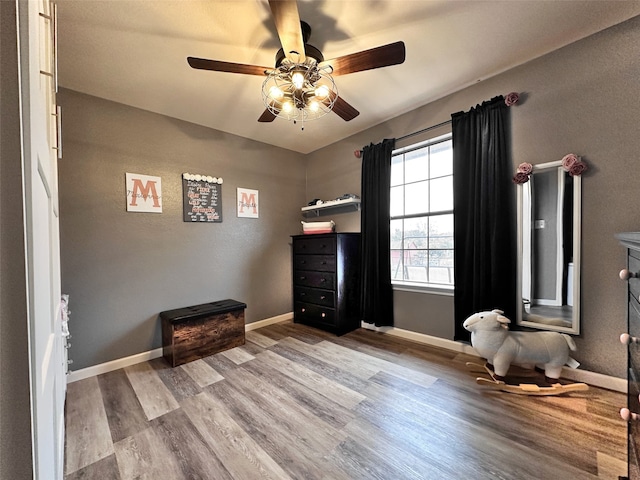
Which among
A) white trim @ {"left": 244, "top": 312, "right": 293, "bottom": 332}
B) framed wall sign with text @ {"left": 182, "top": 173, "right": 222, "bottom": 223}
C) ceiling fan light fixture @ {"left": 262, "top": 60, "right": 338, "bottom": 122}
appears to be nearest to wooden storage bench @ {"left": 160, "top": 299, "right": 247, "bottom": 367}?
white trim @ {"left": 244, "top": 312, "right": 293, "bottom": 332}

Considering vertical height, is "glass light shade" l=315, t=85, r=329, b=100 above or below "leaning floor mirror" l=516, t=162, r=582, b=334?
above

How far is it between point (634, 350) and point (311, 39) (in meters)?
2.44

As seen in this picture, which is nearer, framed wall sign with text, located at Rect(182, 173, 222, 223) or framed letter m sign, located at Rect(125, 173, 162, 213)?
framed letter m sign, located at Rect(125, 173, 162, 213)

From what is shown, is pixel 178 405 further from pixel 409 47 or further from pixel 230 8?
pixel 409 47

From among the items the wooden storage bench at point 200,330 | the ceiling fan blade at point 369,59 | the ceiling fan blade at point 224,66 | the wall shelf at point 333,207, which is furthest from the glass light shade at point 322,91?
the wooden storage bench at point 200,330

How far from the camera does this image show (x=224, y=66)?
5.13 ft

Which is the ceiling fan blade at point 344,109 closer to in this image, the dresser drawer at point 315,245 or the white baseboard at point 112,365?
the dresser drawer at point 315,245

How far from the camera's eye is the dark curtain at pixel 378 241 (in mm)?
2914

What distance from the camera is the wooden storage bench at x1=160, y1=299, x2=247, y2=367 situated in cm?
237

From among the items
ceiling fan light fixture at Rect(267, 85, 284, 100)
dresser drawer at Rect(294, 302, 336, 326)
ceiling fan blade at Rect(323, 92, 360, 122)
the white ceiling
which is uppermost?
the white ceiling

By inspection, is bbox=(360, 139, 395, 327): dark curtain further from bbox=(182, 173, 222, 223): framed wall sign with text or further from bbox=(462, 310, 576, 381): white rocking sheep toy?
bbox=(182, 173, 222, 223): framed wall sign with text

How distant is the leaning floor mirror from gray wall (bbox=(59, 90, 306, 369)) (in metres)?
2.88

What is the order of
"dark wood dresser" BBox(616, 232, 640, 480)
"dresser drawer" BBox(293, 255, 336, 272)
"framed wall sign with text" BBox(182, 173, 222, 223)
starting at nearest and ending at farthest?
1. "dark wood dresser" BBox(616, 232, 640, 480)
2. "framed wall sign with text" BBox(182, 173, 222, 223)
3. "dresser drawer" BBox(293, 255, 336, 272)

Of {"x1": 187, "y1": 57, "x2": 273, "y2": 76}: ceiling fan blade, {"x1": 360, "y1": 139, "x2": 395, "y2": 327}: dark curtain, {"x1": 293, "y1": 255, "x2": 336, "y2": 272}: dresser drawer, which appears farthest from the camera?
{"x1": 293, "y1": 255, "x2": 336, "y2": 272}: dresser drawer
